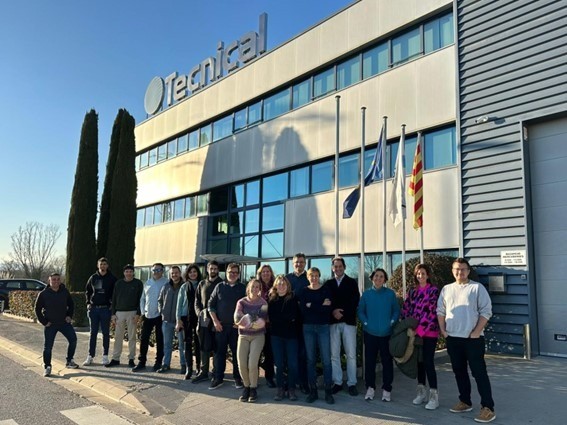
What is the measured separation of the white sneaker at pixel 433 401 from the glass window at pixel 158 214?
824 inches

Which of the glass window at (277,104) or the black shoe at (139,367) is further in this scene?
the glass window at (277,104)

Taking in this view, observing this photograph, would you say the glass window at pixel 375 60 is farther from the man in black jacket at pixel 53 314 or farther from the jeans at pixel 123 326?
the man in black jacket at pixel 53 314

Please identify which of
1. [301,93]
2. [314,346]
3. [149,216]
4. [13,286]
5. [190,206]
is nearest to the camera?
[314,346]

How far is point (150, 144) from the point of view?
26547mm

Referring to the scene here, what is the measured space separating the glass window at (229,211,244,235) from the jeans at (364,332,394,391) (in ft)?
43.6

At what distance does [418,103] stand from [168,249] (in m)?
15.3

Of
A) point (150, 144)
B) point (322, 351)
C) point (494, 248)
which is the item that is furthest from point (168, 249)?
point (322, 351)

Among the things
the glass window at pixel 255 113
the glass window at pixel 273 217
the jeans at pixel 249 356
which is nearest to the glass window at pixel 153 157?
the glass window at pixel 255 113

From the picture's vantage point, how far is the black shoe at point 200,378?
302 inches

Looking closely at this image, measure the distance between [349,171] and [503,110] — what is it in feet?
16.4

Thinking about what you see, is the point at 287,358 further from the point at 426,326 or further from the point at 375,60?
the point at 375,60

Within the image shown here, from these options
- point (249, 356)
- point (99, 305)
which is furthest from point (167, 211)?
point (249, 356)

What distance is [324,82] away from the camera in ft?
52.5

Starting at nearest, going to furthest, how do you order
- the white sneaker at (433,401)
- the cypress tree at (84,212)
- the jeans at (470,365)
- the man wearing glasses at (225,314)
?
the jeans at (470,365) → the white sneaker at (433,401) → the man wearing glasses at (225,314) → the cypress tree at (84,212)
